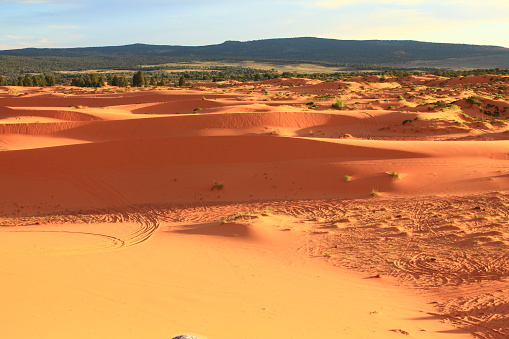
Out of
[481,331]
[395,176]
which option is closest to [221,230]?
[481,331]

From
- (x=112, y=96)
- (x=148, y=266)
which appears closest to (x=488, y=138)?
(x=148, y=266)

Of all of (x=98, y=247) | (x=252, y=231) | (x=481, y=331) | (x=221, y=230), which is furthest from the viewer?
(x=221, y=230)

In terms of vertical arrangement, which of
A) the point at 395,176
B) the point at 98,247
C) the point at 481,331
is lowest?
the point at 98,247

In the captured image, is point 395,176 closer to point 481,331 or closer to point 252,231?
point 252,231

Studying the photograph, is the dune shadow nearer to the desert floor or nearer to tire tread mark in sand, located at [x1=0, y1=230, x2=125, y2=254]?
the desert floor

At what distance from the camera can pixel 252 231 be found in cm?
1124

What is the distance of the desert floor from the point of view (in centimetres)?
664

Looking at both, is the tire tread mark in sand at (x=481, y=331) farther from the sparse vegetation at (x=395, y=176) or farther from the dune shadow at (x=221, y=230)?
the sparse vegetation at (x=395, y=176)

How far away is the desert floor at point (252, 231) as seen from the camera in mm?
6637

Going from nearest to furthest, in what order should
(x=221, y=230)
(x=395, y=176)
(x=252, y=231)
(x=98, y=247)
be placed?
(x=98, y=247)
(x=252, y=231)
(x=221, y=230)
(x=395, y=176)

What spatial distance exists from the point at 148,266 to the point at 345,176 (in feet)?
30.2

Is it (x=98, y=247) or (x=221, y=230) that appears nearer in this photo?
(x=98, y=247)

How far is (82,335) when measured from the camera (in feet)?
18.8

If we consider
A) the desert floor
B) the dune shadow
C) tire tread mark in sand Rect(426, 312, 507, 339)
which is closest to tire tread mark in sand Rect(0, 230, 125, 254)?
the desert floor
